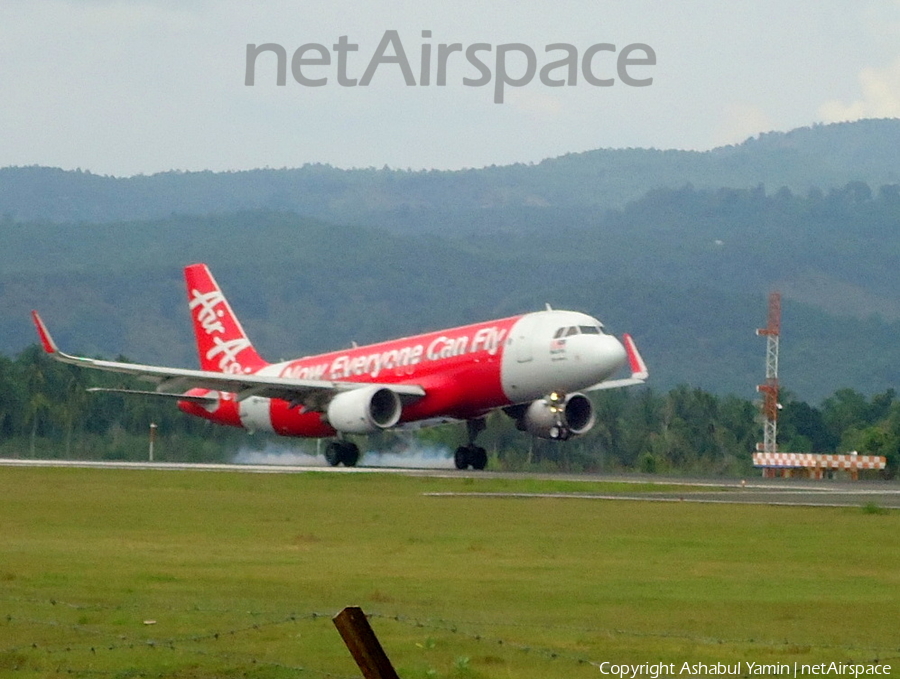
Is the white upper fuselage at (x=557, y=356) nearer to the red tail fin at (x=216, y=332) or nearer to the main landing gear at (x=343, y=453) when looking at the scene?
the main landing gear at (x=343, y=453)

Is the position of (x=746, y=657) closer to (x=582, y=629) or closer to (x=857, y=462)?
Result: (x=582, y=629)

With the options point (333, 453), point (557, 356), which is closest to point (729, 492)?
point (557, 356)

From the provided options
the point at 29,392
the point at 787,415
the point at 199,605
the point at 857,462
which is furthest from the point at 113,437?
the point at 199,605

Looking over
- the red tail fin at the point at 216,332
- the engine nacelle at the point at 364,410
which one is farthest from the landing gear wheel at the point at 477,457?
the red tail fin at the point at 216,332

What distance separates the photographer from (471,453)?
59.2m

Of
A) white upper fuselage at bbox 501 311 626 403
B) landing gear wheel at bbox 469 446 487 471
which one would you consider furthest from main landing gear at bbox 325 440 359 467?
white upper fuselage at bbox 501 311 626 403

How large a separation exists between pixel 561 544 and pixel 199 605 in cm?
841

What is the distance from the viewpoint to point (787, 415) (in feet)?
345

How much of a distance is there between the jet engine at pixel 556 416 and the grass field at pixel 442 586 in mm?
19666

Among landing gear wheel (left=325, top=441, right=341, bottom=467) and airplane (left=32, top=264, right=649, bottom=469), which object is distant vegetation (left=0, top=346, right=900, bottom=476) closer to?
airplane (left=32, top=264, right=649, bottom=469)

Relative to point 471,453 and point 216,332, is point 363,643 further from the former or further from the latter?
point 216,332

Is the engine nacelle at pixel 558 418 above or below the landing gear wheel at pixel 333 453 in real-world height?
above

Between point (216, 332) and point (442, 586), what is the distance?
48113mm

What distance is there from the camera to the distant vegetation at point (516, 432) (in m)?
69.0
